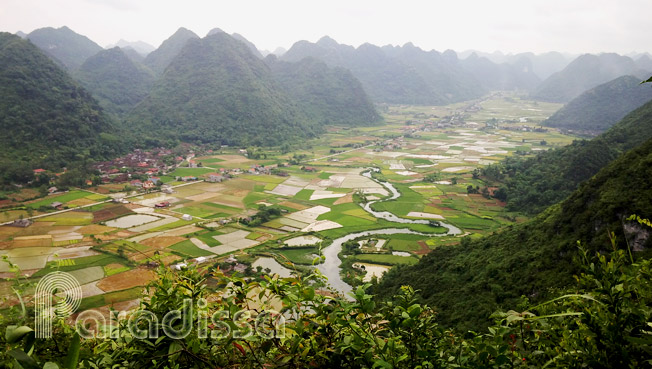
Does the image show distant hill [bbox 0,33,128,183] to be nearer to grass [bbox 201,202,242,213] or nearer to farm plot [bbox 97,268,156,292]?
grass [bbox 201,202,242,213]

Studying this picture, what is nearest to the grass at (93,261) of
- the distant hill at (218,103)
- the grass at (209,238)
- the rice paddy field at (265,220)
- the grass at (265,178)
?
the rice paddy field at (265,220)

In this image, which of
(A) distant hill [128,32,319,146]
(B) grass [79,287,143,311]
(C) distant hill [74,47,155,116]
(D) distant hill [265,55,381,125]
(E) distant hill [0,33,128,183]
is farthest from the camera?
(D) distant hill [265,55,381,125]

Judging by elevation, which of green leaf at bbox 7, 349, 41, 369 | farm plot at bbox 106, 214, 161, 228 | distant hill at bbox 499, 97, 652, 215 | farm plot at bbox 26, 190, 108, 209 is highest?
green leaf at bbox 7, 349, 41, 369

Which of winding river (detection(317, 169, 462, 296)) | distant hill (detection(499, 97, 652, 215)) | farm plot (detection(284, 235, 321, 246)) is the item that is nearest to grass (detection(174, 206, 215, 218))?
farm plot (detection(284, 235, 321, 246))

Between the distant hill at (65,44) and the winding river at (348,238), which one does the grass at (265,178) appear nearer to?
the winding river at (348,238)

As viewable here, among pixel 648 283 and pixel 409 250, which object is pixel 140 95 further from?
pixel 648 283

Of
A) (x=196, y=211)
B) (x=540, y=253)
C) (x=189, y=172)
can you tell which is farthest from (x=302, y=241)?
(x=189, y=172)
